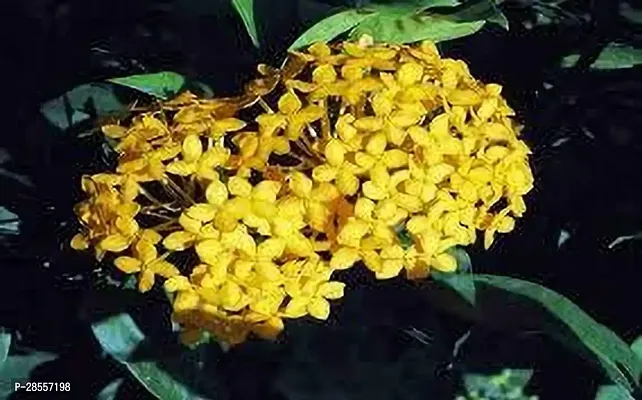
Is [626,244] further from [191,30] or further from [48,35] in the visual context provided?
[48,35]

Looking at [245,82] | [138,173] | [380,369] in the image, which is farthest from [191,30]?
[380,369]

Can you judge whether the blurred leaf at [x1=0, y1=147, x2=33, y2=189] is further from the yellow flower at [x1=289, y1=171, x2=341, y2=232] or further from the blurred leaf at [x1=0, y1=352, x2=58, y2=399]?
the yellow flower at [x1=289, y1=171, x2=341, y2=232]

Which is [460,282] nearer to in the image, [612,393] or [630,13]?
[612,393]

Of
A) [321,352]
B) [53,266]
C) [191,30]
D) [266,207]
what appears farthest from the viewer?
[53,266]

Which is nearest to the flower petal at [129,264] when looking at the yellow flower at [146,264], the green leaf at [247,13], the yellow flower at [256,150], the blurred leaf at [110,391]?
the yellow flower at [146,264]

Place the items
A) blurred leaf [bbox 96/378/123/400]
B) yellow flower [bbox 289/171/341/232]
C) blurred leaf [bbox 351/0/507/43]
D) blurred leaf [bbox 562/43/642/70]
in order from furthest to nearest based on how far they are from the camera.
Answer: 1. blurred leaf [bbox 96/378/123/400]
2. blurred leaf [bbox 562/43/642/70]
3. blurred leaf [bbox 351/0/507/43]
4. yellow flower [bbox 289/171/341/232]

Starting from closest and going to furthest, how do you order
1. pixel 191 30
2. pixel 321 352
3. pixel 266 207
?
pixel 266 207 < pixel 321 352 < pixel 191 30

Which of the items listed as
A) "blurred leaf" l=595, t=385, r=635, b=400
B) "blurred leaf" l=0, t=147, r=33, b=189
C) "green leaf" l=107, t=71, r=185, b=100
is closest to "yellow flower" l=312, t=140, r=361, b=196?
"green leaf" l=107, t=71, r=185, b=100
